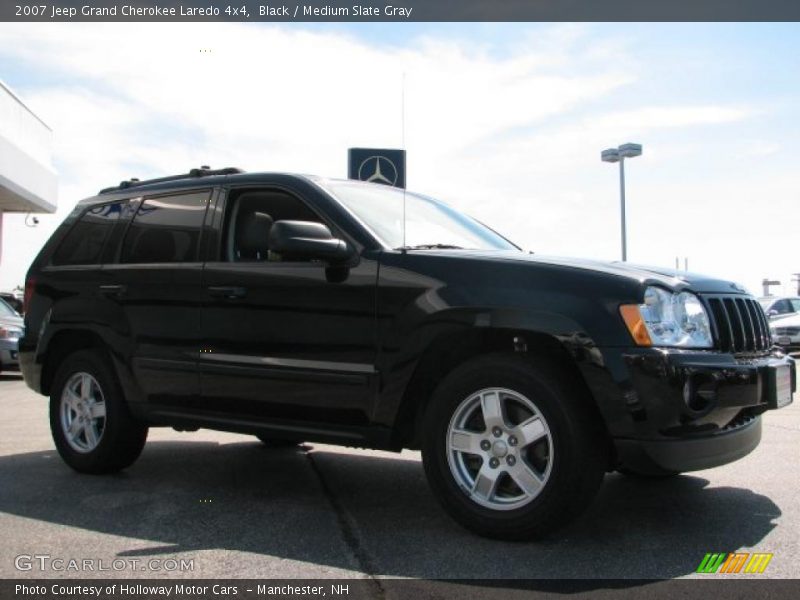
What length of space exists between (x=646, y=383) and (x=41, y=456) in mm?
4551

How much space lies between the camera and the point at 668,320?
12.5 ft

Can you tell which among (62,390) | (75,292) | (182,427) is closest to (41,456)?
(62,390)

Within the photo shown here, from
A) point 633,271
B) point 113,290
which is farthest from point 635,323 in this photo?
point 113,290

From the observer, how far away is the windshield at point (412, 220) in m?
4.65

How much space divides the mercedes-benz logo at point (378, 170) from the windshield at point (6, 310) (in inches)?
296

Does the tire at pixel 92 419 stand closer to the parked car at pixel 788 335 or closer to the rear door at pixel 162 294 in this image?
the rear door at pixel 162 294

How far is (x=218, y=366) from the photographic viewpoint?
4.78m

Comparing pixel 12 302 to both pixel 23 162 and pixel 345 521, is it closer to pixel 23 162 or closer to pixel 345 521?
pixel 23 162

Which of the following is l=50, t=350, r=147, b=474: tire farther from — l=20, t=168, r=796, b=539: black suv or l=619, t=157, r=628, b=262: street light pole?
l=619, t=157, r=628, b=262: street light pole

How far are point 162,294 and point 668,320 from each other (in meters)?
2.89

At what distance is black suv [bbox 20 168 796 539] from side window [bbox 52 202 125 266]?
0.13 m

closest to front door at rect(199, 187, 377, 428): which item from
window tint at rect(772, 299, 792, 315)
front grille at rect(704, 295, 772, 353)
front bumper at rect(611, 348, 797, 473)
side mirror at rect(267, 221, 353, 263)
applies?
side mirror at rect(267, 221, 353, 263)

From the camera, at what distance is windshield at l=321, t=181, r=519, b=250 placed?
465 cm

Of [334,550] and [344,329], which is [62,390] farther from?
[334,550]
